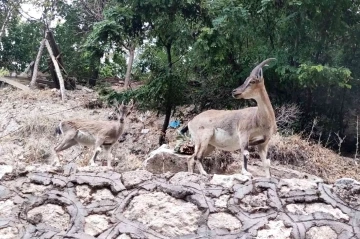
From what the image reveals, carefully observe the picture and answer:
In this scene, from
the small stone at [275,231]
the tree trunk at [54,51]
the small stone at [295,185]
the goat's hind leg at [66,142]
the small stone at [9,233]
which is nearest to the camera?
the small stone at [9,233]

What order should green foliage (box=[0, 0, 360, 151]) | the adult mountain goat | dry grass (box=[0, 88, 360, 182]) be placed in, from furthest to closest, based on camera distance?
green foliage (box=[0, 0, 360, 151]) → dry grass (box=[0, 88, 360, 182]) → the adult mountain goat

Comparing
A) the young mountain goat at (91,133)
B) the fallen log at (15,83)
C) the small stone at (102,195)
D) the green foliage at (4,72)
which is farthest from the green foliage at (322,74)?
the green foliage at (4,72)

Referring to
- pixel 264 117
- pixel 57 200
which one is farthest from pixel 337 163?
pixel 57 200

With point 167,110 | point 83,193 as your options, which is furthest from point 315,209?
point 167,110

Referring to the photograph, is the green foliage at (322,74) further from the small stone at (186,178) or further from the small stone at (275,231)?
the small stone at (275,231)

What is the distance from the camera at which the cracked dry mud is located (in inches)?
239

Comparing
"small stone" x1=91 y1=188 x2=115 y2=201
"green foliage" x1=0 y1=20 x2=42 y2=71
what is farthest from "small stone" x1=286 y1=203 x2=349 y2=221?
"green foliage" x1=0 y1=20 x2=42 y2=71

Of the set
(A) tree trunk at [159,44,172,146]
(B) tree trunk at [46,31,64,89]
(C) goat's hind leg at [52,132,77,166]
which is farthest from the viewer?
(B) tree trunk at [46,31,64,89]

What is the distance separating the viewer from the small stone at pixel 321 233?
19.8 ft

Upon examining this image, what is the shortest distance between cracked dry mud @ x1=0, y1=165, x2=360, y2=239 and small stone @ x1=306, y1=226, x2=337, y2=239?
0.04 ft

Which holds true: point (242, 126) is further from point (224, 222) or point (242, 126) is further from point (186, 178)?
point (224, 222)

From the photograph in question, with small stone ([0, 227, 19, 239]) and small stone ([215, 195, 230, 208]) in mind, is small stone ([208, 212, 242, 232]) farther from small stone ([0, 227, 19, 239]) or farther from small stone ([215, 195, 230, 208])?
small stone ([0, 227, 19, 239])

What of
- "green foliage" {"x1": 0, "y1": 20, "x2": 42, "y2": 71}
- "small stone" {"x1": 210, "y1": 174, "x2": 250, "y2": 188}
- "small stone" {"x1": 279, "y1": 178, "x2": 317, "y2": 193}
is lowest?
"small stone" {"x1": 210, "y1": 174, "x2": 250, "y2": 188}

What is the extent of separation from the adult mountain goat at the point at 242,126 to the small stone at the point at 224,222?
1.13 meters
